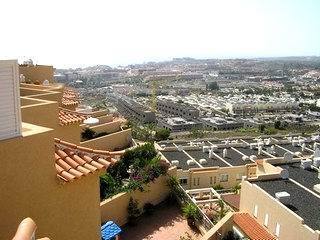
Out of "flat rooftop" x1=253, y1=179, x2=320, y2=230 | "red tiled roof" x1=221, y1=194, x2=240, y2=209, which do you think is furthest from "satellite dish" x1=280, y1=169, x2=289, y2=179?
"red tiled roof" x1=221, y1=194, x2=240, y2=209

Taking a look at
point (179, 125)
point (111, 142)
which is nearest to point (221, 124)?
point (179, 125)

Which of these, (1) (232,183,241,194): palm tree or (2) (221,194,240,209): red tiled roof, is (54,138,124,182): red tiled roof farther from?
(1) (232,183,241,194): palm tree

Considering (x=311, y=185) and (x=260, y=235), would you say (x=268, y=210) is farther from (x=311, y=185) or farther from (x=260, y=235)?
(x=311, y=185)

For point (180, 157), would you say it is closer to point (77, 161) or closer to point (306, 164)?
point (306, 164)

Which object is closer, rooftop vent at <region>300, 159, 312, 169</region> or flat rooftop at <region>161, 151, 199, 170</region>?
rooftop vent at <region>300, 159, 312, 169</region>

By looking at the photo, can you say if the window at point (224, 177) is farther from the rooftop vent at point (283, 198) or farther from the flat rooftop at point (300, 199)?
the rooftop vent at point (283, 198)

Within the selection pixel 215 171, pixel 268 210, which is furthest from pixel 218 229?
pixel 215 171

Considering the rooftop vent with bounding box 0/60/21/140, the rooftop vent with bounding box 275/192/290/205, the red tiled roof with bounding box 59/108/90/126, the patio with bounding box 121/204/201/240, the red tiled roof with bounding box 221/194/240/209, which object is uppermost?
the rooftop vent with bounding box 0/60/21/140
